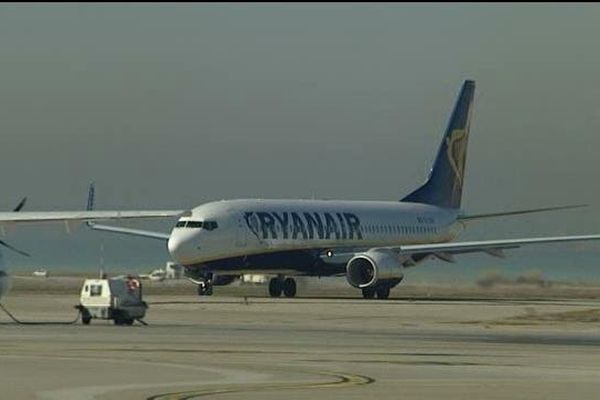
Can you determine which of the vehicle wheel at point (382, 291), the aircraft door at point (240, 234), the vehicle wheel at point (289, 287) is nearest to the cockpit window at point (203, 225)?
the aircraft door at point (240, 234)

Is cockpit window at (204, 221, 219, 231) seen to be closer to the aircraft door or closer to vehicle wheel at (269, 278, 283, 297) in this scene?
the aircraft door

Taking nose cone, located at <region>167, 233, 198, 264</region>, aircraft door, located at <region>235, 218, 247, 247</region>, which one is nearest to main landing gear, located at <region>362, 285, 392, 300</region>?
aircraft door, located at <region>235, 218, 247, 247</region>

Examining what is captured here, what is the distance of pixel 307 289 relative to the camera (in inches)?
3511

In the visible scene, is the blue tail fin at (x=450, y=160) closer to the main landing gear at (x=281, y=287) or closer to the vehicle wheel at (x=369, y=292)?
the main landing gear at (x=281, y=287)

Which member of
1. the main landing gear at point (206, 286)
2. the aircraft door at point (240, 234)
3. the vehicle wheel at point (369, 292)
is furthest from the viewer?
the vehicle wheel at point (369, 292)

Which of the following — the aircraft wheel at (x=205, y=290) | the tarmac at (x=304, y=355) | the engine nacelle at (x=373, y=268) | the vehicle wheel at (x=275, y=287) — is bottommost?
the tarmac at (x=304, y=355)

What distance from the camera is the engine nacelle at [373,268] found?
77.6 meters

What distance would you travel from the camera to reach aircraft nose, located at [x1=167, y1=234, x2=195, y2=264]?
7575 centimetres

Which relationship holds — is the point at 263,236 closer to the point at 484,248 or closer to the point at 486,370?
the point at 484,248

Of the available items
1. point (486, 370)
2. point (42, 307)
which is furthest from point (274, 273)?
point (486, 370)

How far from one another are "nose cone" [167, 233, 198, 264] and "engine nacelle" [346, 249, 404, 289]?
7520mm

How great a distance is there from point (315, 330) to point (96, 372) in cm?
1761

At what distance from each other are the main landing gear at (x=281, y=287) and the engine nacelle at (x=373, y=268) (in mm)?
2917

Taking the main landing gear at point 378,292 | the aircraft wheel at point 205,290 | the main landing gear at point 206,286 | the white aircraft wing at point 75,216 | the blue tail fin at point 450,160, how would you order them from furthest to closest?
1. the blue tail fin at point 450,160
2. the main landing gear at point 378,292
3. the main landing gear at point 206,286
4. the aircraft wheel at point 205,290
5. the white aircraft wing at point 75,216
